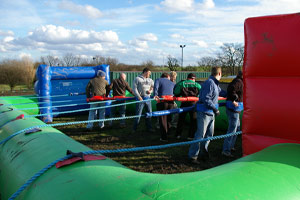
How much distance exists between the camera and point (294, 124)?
2.25 m

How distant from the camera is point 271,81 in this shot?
2.43 m

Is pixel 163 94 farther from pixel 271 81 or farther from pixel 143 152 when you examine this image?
pixel 271 81

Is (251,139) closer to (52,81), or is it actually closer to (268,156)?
(268,156)

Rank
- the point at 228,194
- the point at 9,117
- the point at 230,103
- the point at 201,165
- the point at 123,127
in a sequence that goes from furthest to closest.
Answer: the point at 123,127
the point at 230,103
the point at 201,165
the point at 9,117
the point at 228,194

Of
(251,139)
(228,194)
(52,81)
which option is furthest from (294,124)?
(52,81)

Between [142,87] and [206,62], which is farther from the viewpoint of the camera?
[206,62]

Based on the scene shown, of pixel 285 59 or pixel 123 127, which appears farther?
pixel 123 127

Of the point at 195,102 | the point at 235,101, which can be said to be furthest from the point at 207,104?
the point at 195,102

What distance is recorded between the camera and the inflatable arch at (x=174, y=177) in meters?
1.35

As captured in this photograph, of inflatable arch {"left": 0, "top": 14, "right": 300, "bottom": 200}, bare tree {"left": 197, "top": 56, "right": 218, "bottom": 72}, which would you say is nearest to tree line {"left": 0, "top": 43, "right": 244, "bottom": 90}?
bare tree {"left": 197, "top": 56, "right": 218, "bottom": 72}

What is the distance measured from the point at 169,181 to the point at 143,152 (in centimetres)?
415

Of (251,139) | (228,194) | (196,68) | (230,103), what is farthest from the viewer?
(196,68)

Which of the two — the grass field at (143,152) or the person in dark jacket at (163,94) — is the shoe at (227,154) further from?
the person in dark jacket at (163,94)

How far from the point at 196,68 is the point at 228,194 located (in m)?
39.6
